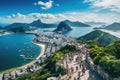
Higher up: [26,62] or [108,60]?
[108,60]

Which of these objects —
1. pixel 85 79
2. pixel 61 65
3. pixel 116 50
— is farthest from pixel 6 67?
pixel 85 79

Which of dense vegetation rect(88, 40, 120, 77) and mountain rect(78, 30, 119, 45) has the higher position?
dense vegetation rect(88, 40, 120, 77)

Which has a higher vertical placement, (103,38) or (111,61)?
(111,61)

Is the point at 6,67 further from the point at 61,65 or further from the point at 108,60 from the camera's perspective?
the point at 108,60

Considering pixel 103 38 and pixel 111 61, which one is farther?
pixel 103 38

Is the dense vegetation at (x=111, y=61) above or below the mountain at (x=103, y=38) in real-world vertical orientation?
above

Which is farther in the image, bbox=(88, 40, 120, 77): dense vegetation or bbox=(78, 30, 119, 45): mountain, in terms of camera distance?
bbox=(78, 30, 119, 45): mountain

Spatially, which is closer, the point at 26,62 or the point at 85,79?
the point at 85,79

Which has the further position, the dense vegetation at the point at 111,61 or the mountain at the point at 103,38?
the mountain at the point at 103,38

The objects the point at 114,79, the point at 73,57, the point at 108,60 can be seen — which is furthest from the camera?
the point at 73,57

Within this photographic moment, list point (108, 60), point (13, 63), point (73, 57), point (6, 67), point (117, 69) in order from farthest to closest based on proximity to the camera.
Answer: point (13, 63) → point (6, 67) → point (73, 57) → point (108, 60) → point (117, 69)
